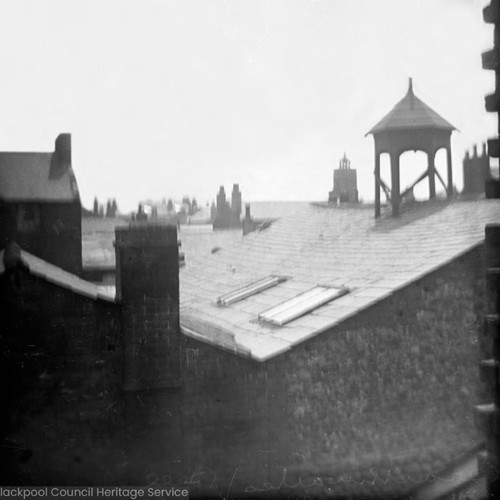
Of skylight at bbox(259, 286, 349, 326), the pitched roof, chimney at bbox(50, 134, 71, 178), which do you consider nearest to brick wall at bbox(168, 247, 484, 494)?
skylight at bbox(259, 286, 349, 326)

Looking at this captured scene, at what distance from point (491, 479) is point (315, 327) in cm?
628

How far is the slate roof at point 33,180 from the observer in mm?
28172

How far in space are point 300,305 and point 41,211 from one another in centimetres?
1902

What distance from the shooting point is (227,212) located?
2537 inches

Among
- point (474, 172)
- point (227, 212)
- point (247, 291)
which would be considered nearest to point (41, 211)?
point (247, 291)

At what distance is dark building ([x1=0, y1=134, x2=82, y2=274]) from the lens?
89.8ft

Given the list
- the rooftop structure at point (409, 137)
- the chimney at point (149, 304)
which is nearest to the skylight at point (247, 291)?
the rooftop structure at point (409, 137)

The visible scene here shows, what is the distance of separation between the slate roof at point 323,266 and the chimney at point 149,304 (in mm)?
536

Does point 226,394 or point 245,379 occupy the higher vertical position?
point 245,379

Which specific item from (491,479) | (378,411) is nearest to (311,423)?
(378,411)

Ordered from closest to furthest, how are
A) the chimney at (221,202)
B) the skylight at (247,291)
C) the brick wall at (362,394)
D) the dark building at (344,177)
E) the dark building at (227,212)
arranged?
the brick wall at (362,394), the skylight at (247,291), the dark building at (344,177), the dark building at (227,212), the chimney at (221,202)

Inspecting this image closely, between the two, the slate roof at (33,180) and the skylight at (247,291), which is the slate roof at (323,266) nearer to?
the skylight at (247,291)

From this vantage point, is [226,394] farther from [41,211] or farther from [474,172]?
[41,211]

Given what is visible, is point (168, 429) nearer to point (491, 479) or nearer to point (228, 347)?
point (228, 347)
